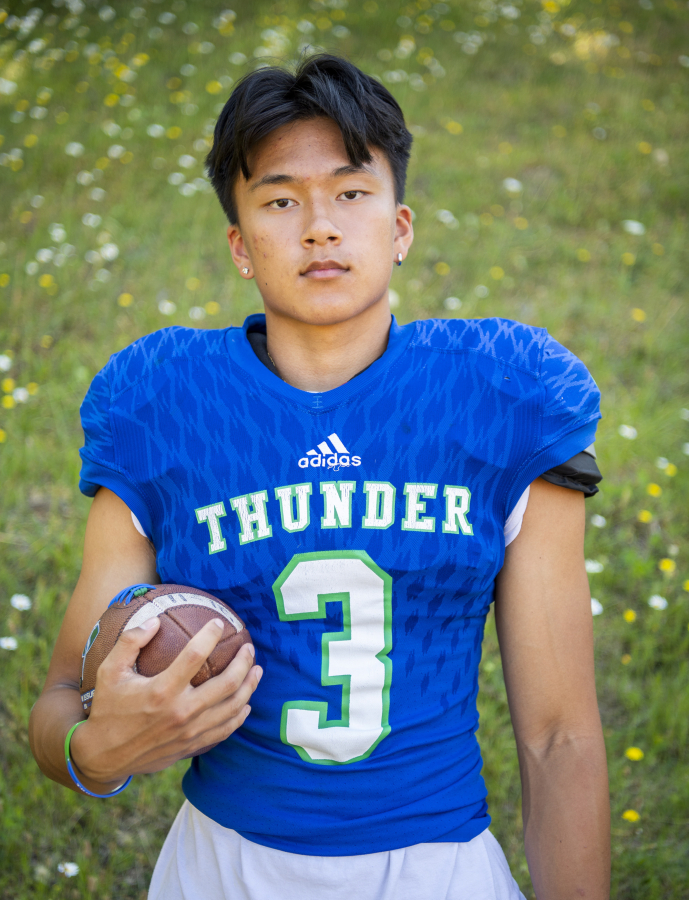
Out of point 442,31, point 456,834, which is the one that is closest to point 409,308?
point 456,834

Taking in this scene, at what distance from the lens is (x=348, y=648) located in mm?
1573

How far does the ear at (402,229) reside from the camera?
6.43ft

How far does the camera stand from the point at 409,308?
14.4 feet

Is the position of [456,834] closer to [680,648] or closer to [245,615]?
[245,615]

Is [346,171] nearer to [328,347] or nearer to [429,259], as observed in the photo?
[328,347]

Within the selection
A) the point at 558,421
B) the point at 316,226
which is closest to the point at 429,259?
the point at 316,226

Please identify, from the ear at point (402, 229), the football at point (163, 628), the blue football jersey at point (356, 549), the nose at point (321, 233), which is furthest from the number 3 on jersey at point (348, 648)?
the ear at point (402, 229)

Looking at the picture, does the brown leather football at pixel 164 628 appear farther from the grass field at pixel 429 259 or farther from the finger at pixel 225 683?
the grass field at pixel 429 259

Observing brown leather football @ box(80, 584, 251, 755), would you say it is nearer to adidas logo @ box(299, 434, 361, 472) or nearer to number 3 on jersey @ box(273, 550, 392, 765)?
number 3 on jersey @ box(273, 550, 392, 765)

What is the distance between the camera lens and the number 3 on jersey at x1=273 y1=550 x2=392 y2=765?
61.6 inches

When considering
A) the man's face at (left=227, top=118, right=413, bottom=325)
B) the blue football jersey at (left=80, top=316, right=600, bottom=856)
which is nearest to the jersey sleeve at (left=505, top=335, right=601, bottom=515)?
the blue football jersey at (left=80, top=316, right=600, bottom=856)

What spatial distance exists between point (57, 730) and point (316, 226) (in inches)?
47.0

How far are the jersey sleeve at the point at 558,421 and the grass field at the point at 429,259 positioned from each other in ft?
4.50

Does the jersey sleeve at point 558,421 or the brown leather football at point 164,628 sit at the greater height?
the jersey sleeve at point 558,421
